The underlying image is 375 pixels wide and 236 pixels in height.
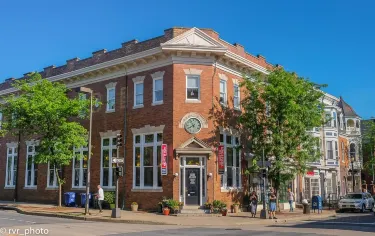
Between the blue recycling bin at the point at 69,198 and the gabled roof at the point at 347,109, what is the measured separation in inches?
1522

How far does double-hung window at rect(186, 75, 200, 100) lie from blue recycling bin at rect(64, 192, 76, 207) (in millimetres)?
11275

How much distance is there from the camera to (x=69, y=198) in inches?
1129

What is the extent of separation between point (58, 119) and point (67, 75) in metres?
5.86

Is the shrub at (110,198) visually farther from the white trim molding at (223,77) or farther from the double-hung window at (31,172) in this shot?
the white trim molding at (223,77)

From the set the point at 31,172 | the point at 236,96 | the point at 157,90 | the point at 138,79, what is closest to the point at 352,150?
the point at 236,96

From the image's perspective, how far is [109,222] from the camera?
2033 cm

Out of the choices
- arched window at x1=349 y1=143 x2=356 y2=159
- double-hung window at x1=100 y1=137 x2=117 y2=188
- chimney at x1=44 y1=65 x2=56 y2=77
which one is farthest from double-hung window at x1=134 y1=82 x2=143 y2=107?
arched window at x1=349 y1=143 x2=356 y2=159

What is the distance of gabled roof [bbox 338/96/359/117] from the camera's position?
178 feet

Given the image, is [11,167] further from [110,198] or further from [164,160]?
[164,160]

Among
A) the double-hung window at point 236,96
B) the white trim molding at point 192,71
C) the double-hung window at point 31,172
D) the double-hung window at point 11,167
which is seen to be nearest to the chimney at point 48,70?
the double-hung window at point 31,172

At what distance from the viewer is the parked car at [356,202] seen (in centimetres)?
3161

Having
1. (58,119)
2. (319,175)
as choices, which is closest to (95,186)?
(58,119)

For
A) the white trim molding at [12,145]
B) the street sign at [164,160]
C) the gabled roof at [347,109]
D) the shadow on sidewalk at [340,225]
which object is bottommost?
the shadow on sidewalk at [340,225]

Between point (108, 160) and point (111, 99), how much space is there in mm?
4466
